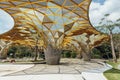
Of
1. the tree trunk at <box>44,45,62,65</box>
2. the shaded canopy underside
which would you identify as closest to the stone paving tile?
the tree trunk at <box>44,45,62,65</box>

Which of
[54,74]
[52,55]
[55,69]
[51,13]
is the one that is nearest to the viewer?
[54,74]

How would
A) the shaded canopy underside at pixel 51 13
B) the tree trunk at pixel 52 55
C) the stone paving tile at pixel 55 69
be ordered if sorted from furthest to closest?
1. the tree trunk at pixel 52 55
2. the shaded canopy underside at pixel 51 13
3. the stone paving tile at pixel 55 69

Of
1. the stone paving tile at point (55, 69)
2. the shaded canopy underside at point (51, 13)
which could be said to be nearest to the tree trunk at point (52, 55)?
the shaded canopy underside at point (51, 13)

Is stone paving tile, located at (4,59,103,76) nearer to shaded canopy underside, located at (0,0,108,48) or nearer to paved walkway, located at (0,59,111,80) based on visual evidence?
paved walkway, located at (0,59,111,80)

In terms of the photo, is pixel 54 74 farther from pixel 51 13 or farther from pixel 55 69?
pixel 51 13

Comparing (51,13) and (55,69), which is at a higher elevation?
(51,13)

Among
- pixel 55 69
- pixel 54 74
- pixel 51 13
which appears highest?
pixel 51 13

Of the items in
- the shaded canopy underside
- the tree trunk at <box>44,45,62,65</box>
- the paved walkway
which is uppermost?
the shaded canopy underside

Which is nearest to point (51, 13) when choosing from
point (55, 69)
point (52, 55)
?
point (52, 55)

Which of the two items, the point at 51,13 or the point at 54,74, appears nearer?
the point at 54,74

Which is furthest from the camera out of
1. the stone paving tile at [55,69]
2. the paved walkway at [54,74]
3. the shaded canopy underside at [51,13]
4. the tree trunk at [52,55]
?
the tree trunk at [52,55]

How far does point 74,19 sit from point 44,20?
4.29 metres

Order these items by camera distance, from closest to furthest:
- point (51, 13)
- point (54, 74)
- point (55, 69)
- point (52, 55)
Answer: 1. point (54, 74)
2. point (55, 69)
3. point (51, 13)
4. point (52, 55)

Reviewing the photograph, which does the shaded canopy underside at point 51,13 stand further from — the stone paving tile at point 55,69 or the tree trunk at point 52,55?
the stone paving tile at point 55,69
